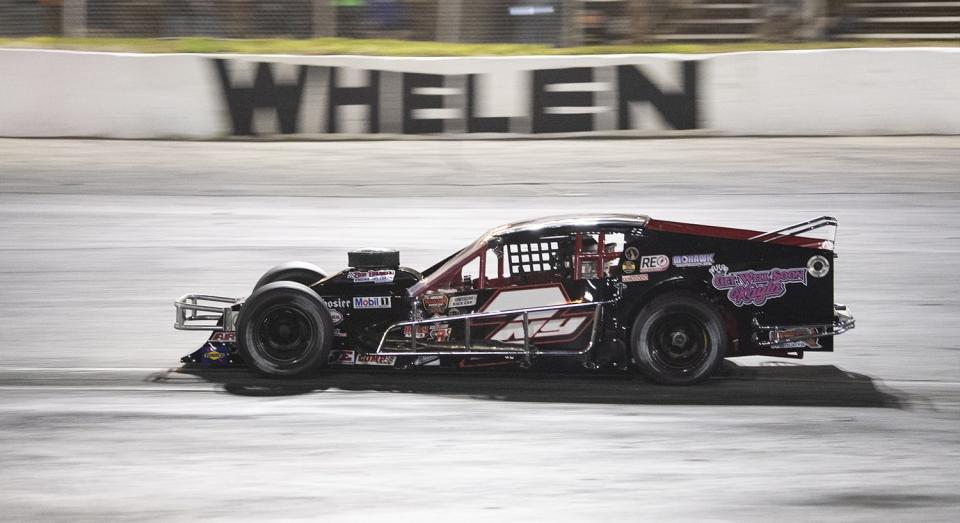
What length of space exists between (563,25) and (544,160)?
291cm

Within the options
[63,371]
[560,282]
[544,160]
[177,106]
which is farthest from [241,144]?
[560,282]

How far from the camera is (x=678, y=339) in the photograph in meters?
8.12

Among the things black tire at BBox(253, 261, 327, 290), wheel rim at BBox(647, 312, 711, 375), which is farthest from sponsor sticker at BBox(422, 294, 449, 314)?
wheel rim at BBox(647, 312, 711, 375)

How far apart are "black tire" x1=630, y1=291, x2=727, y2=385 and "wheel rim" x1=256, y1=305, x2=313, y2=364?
220 cm

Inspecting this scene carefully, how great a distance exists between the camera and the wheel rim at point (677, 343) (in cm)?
806

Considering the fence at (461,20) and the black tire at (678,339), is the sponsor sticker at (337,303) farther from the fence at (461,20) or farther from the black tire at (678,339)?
the fence at (461,20)

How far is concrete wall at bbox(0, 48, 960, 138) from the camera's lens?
17.9 meters

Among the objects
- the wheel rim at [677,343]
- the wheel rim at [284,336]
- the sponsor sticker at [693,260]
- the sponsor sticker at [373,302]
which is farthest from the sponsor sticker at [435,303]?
the sponsor sticker at [693,260]

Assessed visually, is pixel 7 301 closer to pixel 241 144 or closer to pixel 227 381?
pixel 227 381

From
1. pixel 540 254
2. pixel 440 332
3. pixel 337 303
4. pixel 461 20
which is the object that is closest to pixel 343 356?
pixel 337 303

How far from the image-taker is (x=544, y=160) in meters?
→ 17.1

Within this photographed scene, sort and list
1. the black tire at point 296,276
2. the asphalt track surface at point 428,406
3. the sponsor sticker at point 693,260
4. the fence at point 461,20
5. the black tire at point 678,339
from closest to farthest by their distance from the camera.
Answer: the asphalt track surface at point 428,406 → the black tire at point 678,339 → the sponsor sticker at point 693,260 → the black tire at point 296,276 → the fence at point 461,20

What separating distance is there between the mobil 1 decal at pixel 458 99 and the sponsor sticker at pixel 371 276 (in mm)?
9848

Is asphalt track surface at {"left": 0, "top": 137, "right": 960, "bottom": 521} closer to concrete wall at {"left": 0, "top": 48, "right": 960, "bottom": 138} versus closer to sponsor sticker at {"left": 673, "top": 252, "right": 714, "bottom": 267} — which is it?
sponsor sticker at {"left": 673, "top": 252, "right": 714, "bottom": 267}
